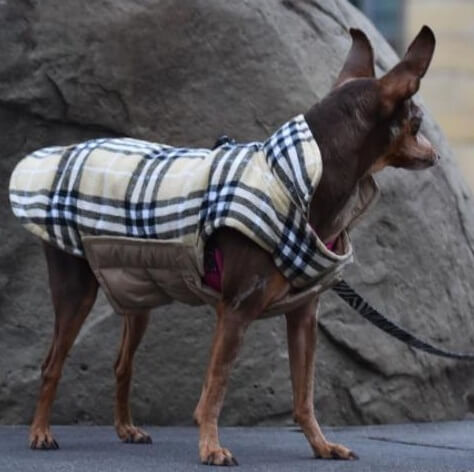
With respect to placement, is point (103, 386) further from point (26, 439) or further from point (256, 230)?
point (256, 230)

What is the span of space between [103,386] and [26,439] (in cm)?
75

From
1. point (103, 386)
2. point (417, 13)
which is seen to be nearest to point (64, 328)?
point (103, 386)

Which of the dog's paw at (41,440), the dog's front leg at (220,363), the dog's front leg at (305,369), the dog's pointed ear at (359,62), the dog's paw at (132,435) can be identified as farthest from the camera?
the dog's paw at (132,435)

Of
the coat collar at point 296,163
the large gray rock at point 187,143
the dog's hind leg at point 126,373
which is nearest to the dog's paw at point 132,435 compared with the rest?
the dog's hind leg at point 126,373

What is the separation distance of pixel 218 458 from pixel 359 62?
181 cm

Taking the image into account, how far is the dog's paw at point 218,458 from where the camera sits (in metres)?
6.30

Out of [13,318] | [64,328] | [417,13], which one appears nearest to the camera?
[64,328]

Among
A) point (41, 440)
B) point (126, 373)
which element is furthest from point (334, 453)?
point (41, 440)

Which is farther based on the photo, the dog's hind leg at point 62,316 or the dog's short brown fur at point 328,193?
the dog's hind leg at point 62,316

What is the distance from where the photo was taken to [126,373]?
7.35 metres

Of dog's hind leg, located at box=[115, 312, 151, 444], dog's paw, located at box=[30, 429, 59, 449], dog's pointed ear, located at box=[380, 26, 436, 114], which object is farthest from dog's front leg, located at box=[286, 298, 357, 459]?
dog's paw, located at box=[30, 429, 59, 449]

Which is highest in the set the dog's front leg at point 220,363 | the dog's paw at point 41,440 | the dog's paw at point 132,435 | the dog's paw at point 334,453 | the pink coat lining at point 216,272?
the pink coat lining at point 216,272

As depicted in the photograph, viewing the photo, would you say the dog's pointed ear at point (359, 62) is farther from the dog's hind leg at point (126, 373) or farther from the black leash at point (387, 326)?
the dog's hind leg at point (126, 373)

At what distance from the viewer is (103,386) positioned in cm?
808
